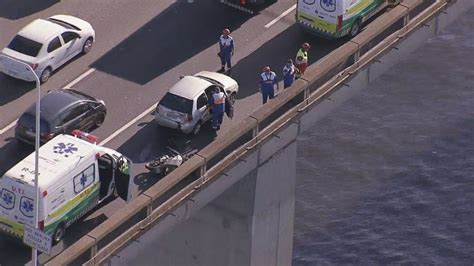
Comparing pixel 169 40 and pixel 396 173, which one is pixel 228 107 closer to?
pixel 169 40

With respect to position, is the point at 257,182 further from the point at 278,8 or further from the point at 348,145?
the point at 348,145

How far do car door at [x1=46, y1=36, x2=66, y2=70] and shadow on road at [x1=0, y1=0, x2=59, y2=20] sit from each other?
17.5 feet

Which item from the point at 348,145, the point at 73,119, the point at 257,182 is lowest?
the point at 348,145

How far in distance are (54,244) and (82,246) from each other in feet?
5.54

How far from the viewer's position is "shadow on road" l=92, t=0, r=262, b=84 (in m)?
67.1

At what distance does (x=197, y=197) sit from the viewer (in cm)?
6044

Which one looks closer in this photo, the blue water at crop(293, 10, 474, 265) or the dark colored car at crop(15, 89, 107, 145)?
the dark colored car at crop(15, 89, 107, 145)

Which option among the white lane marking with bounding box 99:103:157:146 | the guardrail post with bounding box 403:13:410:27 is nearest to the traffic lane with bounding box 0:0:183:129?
the white lane marking with bounding box 99:103:157:146

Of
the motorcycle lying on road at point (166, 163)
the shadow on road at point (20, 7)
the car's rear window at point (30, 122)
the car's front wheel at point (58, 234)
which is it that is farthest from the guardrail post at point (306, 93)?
the shadow on road at point (20, 7)

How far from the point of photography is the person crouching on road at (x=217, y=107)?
6172cm

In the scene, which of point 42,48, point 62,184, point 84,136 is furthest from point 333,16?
point 62,184

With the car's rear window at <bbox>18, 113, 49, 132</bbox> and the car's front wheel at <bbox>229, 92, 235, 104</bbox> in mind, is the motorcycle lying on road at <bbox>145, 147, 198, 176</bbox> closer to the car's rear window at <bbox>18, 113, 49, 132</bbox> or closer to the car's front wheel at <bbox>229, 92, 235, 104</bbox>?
the car's rear window at <bbox>18, 113, 49, 132</bbox>

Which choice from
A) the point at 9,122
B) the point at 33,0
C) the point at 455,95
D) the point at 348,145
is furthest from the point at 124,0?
the point at 455,95

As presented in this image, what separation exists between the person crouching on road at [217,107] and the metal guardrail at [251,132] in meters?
0.99
